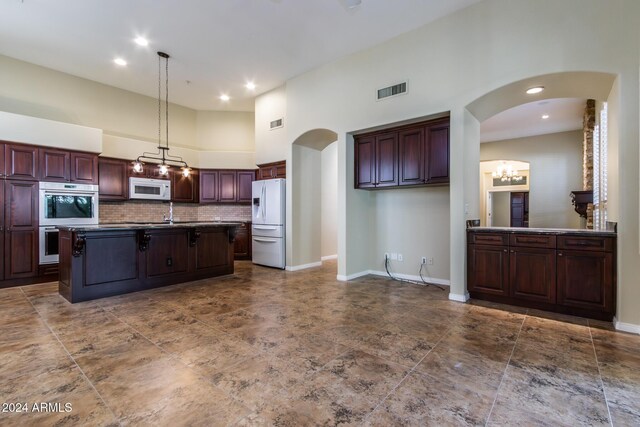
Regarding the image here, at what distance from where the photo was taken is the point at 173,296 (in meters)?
4.36

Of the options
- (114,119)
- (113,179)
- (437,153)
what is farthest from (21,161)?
(437,153)

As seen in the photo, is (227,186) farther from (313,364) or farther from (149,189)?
(313,364)

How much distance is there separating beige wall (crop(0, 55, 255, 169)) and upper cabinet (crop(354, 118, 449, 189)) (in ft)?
12.3

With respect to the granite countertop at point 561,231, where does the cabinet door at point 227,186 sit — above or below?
above

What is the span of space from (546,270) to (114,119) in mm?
8273

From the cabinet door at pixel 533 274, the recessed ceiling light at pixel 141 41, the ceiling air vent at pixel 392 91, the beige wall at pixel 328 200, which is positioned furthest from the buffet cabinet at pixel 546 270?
the recessed ceiling light at pixel 141 41

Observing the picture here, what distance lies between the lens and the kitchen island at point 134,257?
4.07 meters

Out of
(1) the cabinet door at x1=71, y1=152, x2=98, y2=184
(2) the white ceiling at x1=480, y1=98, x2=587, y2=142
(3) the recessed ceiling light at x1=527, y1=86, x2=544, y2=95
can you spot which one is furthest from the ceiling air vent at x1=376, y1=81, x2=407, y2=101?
(1) the cabinet door at x1=71, y1=152, x2=98, y2=184

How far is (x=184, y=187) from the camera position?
7.50 metres

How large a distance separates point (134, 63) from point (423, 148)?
536 cm

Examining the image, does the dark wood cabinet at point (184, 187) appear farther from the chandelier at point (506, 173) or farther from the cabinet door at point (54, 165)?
the chandelier at point (506, 173)

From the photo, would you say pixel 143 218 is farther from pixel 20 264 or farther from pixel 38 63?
pixel 38 63

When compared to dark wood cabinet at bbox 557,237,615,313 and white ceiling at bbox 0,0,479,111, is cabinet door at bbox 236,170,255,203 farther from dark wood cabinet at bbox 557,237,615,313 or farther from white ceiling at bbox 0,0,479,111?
dark wood cabinet at bbox 557,237,615,313

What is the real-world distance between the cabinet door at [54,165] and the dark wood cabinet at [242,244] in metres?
3.59
